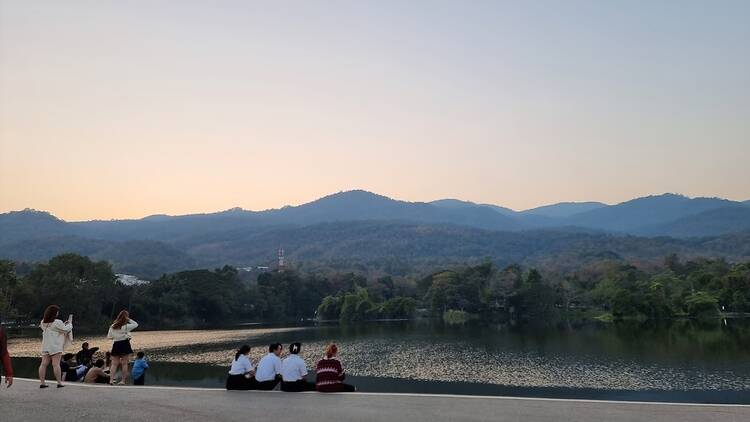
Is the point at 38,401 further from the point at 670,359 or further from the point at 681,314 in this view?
the point at 681,314

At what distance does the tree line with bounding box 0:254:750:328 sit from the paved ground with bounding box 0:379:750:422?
72.3m

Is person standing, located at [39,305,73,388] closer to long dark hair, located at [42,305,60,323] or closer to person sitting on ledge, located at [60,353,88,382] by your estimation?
long dark hair, located at [42,305,60,323]

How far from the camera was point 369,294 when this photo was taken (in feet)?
413

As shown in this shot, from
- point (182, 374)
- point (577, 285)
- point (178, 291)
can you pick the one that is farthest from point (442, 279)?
point (182, 374)

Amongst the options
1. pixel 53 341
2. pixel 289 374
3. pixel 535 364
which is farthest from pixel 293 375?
pixel 535 364

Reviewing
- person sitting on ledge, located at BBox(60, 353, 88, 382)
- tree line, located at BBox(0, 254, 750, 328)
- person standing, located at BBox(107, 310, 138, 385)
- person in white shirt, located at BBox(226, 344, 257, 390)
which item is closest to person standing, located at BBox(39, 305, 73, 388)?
person standing, located at BBox(107, 310, 138, 385)

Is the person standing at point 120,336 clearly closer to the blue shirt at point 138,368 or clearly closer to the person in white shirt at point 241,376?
the blue shirt at point 138,368

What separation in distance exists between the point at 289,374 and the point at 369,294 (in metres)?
114

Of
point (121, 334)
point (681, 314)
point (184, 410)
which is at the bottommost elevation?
point (681, 314)

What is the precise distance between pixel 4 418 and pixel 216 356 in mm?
41212

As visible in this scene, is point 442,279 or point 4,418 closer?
point 4,418

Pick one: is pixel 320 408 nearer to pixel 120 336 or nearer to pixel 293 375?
pixel 293 375

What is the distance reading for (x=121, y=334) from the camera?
1547 centimetres

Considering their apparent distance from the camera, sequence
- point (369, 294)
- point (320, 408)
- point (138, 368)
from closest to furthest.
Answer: point (320, 408) → point (138, 368) → point (369, 294)
